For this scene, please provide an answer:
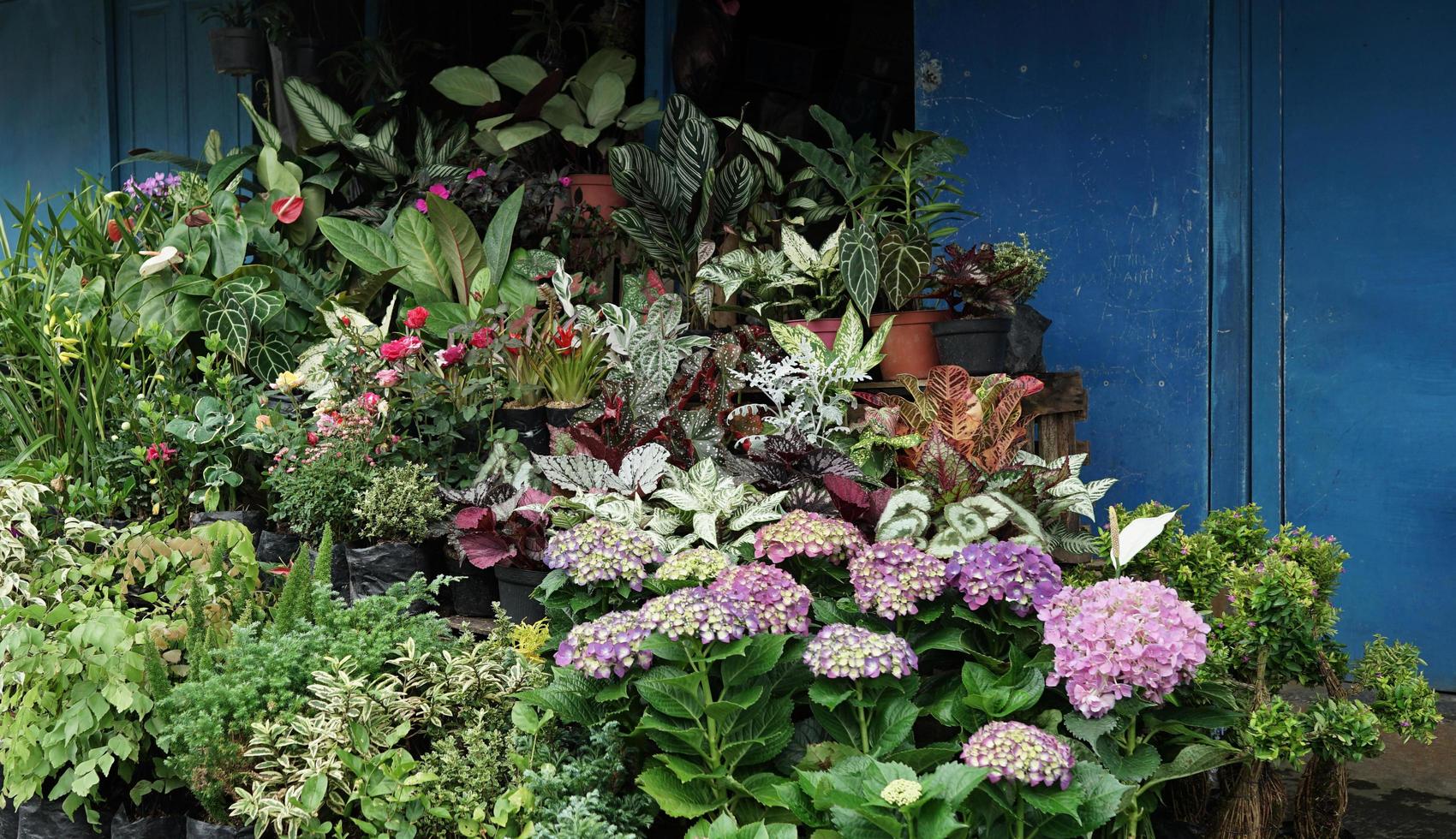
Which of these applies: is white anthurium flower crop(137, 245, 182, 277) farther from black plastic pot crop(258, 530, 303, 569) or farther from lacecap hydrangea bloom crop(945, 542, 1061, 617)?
lacecap hydrangea bloom crop(945, 542, 1061, 617)

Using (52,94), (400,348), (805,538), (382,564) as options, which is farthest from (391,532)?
(52,94)

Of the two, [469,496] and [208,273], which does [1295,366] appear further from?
[208,273]

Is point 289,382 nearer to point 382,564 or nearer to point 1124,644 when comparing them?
point 382,564

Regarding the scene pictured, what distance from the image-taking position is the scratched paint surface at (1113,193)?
3611 millimetres

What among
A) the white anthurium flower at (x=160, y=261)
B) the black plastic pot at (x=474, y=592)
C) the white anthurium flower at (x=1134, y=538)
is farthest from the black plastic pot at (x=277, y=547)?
the white anthurium flower at (x=1134, y=538)

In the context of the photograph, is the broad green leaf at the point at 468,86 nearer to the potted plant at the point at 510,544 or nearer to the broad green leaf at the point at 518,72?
the broad green leaf at the point at 518,72

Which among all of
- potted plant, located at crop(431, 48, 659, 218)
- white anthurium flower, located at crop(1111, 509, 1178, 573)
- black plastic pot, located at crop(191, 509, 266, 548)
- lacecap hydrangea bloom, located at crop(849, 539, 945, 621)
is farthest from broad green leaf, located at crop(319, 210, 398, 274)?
white anthurium flower, located at crop(1111, 509, 1178, 573)

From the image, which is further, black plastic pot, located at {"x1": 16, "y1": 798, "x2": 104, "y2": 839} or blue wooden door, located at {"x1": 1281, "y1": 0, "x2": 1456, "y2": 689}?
blue wooden door, located at {"x1": 1281, "y1": 0, "x2": 1456, "y2": 689}

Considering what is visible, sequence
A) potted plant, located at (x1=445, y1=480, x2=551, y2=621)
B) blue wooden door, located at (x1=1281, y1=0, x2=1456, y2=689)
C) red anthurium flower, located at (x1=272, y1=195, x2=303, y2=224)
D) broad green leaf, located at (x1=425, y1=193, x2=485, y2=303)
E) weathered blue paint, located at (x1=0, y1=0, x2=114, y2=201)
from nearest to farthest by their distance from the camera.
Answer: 1. potted plant, located at (x1=445, y1=480, x2=551, y2=621)
2. blue wooden door, located at (x1=1281, y1=0, x2=1456, y2=689)
3. broad green leaf, located at (x1=425, y1=193, x2=485, y2=303)
4. red anthurium flower, located at (x1=272, y1=195, x2=303, y2=224)
5. weathered blue paint, located at (x1=0, y1=0, x2=114, y2=201)

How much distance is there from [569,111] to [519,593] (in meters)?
2.18

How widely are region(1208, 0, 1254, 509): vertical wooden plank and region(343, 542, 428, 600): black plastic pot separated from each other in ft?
8.16

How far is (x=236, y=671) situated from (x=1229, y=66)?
331 cm

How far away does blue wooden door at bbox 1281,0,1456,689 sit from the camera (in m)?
3.40

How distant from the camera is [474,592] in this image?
9.29 ft
